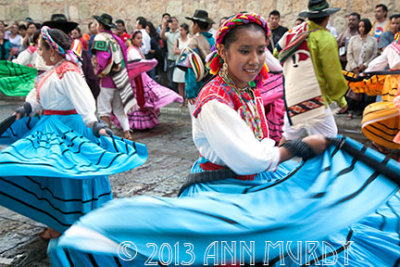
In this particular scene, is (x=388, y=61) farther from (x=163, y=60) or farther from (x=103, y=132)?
(x=163, y=60)

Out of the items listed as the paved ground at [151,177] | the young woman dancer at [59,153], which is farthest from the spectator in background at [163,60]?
the young woman dancer at [59,153]

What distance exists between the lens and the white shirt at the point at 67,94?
11.9ft

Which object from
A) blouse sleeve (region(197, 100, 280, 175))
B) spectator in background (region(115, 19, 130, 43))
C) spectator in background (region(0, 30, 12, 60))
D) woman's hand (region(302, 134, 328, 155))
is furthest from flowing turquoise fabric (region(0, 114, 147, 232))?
spectator in background (region(0, 30, 12, 60))

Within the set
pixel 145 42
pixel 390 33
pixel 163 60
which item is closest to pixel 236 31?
pixel 390 33

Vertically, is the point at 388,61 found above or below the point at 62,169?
above

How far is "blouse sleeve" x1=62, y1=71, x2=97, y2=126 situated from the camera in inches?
142

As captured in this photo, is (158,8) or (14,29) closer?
(158,8)

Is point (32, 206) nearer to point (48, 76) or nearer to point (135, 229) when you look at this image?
point (48, 76)

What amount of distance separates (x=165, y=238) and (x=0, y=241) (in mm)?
2536

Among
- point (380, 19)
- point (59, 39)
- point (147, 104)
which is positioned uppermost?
point (380, 19)

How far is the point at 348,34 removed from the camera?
8.36 m

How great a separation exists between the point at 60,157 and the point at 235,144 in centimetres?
174

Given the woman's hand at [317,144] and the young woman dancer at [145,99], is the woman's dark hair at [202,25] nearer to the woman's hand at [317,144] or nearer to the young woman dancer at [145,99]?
the young woman dancer at [145,99]

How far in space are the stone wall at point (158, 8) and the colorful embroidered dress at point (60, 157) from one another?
23.1ft
